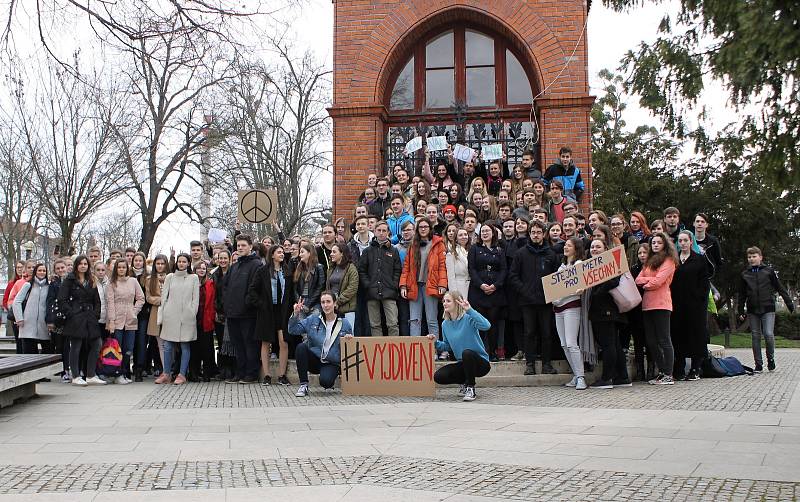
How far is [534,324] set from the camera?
35.7 ft

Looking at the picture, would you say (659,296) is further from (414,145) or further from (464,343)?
A: (414,145)

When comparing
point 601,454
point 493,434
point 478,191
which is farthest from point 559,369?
point 601,454

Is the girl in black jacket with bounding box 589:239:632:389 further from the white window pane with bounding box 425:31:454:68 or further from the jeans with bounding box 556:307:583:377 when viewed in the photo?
the white window pane with bounding box 425:31:454:68

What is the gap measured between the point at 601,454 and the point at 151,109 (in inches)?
952

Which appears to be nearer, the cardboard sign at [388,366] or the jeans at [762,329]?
the cardboard sign at [388,366]

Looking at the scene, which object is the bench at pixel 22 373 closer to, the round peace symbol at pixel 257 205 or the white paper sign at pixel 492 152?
the round peace symbol at pixel 257 205

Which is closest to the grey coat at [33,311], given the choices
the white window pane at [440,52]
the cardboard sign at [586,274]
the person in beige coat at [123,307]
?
the person in beige coat at [123,307]

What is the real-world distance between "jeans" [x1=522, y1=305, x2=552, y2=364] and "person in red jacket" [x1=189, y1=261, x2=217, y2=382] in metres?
4.87

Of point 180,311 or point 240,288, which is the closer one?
point 240,288

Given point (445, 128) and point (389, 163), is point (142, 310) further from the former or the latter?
point (445, 128)

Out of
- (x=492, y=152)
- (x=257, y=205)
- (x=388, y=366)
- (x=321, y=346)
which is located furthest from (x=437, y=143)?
(x=388, y=366)

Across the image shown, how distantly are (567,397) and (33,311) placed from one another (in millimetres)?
8469

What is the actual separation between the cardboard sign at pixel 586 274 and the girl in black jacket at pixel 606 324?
0.23 m

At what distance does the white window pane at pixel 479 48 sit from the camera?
17.0 m
